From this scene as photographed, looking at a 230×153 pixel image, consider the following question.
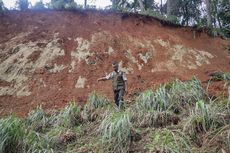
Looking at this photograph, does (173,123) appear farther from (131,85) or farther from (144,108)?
(131,85)

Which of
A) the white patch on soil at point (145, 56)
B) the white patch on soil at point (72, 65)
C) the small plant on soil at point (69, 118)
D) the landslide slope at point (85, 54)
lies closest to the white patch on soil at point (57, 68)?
the landslide slope at point (85, 54)

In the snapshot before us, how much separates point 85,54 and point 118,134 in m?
9.24

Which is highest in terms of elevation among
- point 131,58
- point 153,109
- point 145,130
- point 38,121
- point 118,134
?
point 131,58

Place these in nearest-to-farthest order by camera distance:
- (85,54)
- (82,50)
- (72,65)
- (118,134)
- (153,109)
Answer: (118,134), (153,109), (72,65), (85,54), (82,50)

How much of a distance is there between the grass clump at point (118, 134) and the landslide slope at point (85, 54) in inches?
225

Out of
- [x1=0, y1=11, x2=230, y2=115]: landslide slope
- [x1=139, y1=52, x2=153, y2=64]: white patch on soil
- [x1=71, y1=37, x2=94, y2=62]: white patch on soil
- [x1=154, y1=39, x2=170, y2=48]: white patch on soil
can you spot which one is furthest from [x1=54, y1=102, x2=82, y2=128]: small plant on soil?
[x1=154, y1=39, x2=170, y2=48]: white patch on soil

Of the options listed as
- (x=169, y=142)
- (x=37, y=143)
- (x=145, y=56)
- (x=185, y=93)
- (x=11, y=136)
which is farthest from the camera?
(x=145, y=56)

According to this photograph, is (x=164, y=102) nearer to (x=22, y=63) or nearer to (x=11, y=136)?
(x=11, y=136)

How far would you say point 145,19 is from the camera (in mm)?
18688

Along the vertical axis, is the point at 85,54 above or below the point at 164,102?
above

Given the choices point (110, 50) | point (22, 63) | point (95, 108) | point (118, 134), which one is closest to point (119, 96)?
point (95, 108)

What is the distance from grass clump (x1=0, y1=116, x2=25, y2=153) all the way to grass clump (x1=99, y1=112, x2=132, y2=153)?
160 cm

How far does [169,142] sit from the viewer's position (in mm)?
7012

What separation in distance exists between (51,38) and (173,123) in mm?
9758
